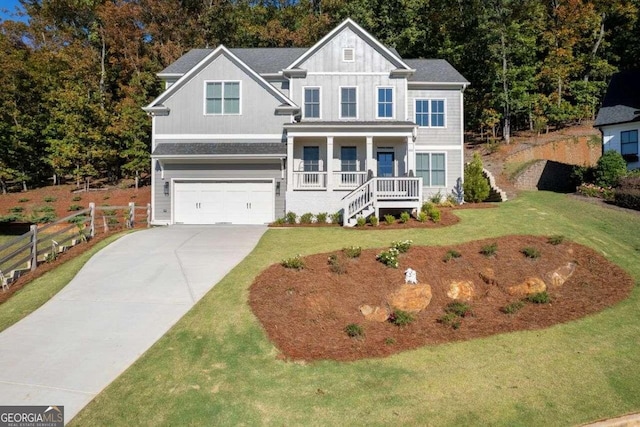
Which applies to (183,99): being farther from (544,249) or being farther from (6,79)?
(6,79)

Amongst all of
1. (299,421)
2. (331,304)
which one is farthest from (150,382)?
(331,304)

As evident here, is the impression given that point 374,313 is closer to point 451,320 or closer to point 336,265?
point 451,320

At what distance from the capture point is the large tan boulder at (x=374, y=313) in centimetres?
1028

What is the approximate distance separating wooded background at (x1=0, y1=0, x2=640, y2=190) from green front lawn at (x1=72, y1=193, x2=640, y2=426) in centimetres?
2689

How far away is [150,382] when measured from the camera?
7.43 m

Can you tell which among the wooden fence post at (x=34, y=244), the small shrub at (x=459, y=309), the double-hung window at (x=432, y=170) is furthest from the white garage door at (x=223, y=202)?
the small shrub at (x=459, y=309)

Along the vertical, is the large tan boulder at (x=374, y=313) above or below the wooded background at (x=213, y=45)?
below

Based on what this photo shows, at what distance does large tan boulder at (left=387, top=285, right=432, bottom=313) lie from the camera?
10.8m

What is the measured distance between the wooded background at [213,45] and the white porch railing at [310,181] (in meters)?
17.6

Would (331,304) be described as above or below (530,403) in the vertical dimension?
above

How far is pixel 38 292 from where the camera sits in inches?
455

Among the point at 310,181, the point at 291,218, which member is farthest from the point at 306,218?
the point at 310,181

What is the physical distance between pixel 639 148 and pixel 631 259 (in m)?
14.2

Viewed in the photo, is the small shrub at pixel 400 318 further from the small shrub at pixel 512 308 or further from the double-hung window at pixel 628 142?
the double-hung window at pixel 628 142
